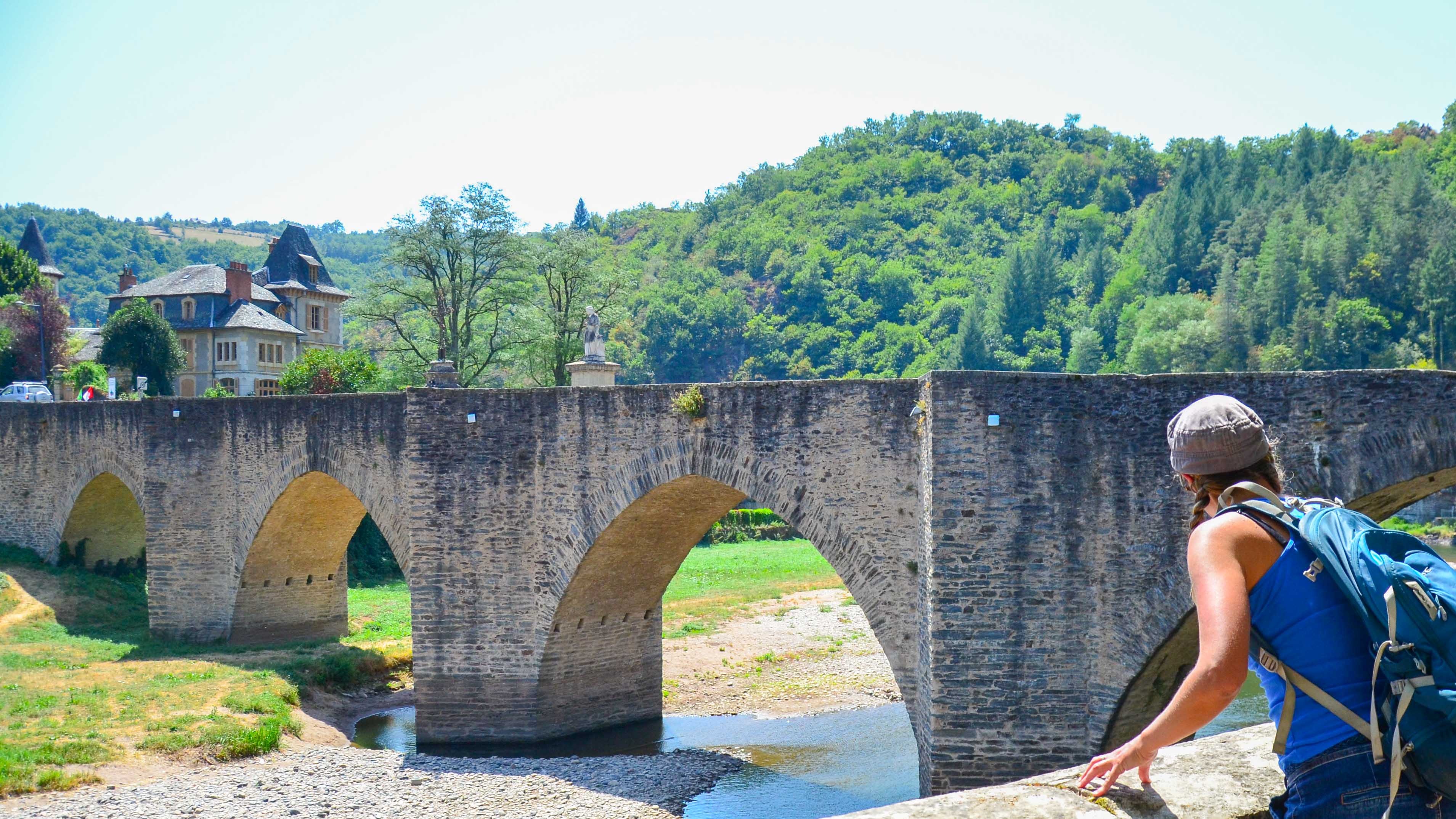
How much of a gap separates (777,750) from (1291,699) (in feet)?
48.3

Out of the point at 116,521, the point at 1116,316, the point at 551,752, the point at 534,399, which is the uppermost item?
the point at 1116,316

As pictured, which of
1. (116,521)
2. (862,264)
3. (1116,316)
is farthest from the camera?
(862,264)

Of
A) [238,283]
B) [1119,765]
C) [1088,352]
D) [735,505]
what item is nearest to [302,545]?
[735,505]

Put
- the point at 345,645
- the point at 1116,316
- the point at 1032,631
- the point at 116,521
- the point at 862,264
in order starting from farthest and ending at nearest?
the point at 862,264 < the point at 1116,316 < the point at 116,521 < the point at 345,645 < the point at 1032,631

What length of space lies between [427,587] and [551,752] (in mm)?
2827

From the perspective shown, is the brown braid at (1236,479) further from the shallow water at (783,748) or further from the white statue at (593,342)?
the white statue at (593,342)

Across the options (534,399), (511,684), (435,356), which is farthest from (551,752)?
(435,356)

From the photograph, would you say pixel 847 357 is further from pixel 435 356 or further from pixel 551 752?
pixel 551 752

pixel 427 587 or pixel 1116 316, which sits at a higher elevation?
pixel 1116 316

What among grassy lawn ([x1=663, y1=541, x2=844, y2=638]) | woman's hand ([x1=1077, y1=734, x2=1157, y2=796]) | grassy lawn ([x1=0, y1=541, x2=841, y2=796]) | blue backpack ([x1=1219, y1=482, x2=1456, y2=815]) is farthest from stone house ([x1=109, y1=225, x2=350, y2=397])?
blue backpack ([x1=1219, y1=482, x2=1456, y2=815])

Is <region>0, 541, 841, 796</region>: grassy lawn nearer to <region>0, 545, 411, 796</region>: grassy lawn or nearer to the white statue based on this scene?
<region>0, 545, 411, 796</region>: grassy lawn

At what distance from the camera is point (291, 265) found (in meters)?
50.4

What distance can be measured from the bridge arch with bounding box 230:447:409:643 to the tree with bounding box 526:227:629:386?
15.4 m

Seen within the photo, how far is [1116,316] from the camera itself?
6756 centimetres
